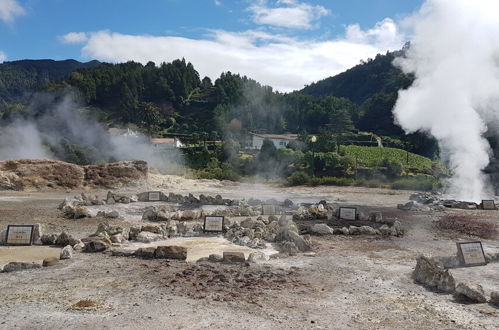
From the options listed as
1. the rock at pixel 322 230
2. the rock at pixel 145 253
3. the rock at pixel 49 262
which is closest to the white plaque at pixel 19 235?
the rock at pixel 49 262

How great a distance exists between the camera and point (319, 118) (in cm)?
7294

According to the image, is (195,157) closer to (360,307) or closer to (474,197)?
(474,197)

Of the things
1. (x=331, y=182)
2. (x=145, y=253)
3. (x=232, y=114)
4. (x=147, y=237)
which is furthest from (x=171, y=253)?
(x=232, y=114)

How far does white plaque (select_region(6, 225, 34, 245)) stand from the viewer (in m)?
10.5

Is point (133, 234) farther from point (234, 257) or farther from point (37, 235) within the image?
point (234, 257)

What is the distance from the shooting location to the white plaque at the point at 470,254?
8.65 m

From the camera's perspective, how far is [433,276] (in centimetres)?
741

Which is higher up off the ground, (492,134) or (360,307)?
(492,134)

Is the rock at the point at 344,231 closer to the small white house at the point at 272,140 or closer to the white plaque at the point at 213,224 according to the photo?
the white plaque at the point at 213,224

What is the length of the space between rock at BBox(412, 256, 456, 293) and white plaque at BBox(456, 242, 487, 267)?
1.36 meters

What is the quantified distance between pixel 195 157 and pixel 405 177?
20178mm

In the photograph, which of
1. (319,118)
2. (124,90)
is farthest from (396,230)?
(124,90)

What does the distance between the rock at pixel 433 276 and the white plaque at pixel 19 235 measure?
320 inches

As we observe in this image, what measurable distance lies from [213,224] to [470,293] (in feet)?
21.8
